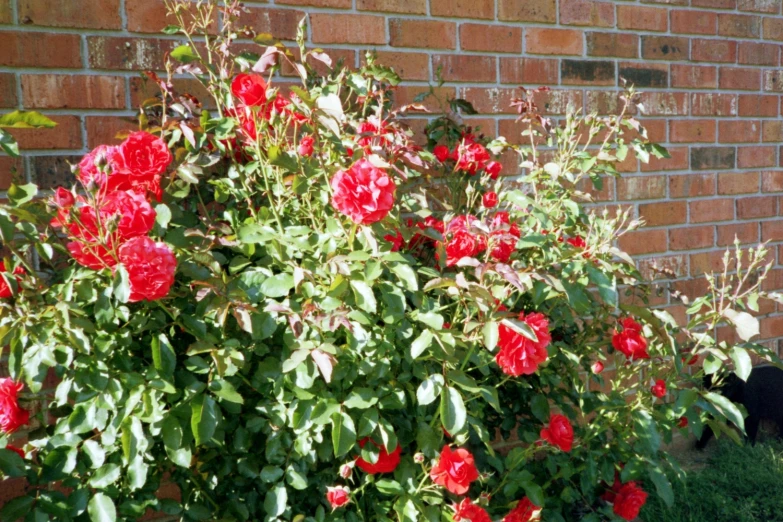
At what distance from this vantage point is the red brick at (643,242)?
8.63 ft

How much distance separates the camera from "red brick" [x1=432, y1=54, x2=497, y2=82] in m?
2.30

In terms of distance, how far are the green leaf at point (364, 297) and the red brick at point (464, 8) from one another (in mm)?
1214

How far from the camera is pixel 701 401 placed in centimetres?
169

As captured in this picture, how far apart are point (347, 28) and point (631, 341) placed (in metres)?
1.14

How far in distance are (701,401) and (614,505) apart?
1.26 feet

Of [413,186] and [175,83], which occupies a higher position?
[175,83]

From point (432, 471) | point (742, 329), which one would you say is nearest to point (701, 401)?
point (742, 329)

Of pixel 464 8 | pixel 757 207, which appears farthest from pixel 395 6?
pixel 757 207

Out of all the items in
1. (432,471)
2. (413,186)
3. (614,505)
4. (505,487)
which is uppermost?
(413,186)

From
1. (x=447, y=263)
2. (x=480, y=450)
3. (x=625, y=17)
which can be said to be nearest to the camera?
(x=447, y=263)

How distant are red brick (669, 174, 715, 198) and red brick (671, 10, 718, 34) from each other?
0.52 metres

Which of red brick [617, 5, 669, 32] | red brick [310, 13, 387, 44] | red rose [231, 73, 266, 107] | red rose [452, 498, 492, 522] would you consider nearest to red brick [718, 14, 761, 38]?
red brick [617, 5, 669, 32]

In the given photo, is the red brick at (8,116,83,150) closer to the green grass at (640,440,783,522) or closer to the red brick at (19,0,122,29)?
the red brick at (19,0,122,29)

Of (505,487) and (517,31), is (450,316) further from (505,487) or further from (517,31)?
(517,31)
